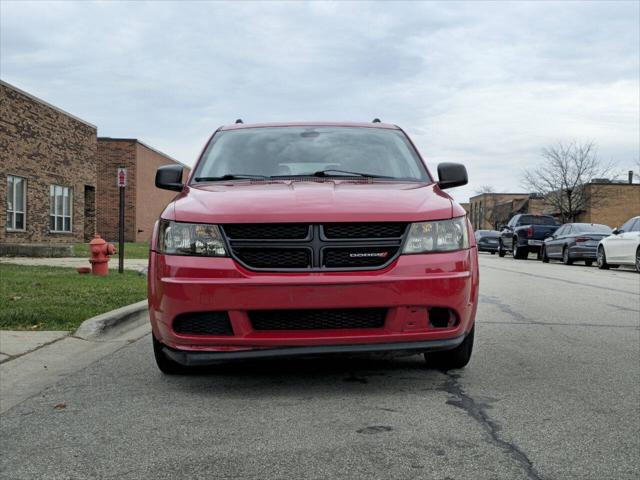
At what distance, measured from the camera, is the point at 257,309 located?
166 inches

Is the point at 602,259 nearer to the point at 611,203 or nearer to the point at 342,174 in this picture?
the point at 342,174

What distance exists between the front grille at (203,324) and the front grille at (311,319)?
0.52 feet

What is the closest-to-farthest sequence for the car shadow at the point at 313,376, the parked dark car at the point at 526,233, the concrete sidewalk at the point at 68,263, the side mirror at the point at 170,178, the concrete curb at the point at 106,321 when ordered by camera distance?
1. the car shadow at the point at 313,376
2. the side mirror at the point at 170,178
3. the concrete curb at the point at 106,321
4. the concrete sidewalk at the point at 68,263
5. the parked dark car at the point at 526,233

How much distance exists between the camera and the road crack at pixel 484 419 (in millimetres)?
3215

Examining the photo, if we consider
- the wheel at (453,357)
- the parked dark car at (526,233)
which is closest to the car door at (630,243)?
the parked dark car at (526,233)

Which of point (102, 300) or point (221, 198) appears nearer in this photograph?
point (221, 198)

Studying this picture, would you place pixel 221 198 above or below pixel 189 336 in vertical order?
above

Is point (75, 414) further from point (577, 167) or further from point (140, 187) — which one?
point (577, 167)

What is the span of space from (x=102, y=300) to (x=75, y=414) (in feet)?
16.2

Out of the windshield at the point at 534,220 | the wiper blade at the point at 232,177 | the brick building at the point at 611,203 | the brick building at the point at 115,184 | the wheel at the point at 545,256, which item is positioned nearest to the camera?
the wiper blade at the point at 232,177

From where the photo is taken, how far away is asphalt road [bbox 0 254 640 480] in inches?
127

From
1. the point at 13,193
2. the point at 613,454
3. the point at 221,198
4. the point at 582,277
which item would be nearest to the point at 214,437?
the point at 221,198

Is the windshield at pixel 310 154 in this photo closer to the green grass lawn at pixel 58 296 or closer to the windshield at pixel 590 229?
the green grass lawn at pixel 58 296

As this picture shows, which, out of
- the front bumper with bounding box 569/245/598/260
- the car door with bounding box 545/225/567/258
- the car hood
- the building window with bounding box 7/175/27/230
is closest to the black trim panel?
the car hood
